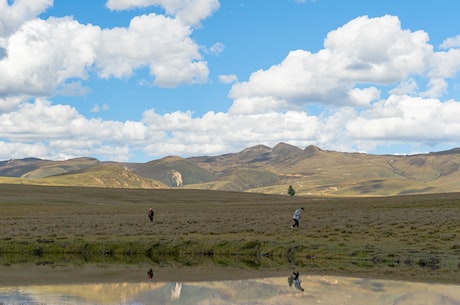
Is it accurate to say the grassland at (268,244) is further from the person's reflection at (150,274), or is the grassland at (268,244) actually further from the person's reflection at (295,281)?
the person's reflection at (150,274)

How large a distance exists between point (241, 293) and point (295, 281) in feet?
13.8

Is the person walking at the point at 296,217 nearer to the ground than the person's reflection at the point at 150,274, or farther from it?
farther from it

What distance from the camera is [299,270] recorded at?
33.4 meters

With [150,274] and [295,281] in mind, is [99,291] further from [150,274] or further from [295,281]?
[295,281]

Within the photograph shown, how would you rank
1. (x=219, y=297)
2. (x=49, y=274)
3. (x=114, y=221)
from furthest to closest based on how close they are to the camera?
(x=114, y=221), (x=49, y=274), (x=219, y=297)

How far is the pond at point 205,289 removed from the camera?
2383 cm

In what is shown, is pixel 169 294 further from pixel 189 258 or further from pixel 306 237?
pixel 306 237

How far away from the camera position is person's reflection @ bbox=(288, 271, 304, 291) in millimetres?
27480

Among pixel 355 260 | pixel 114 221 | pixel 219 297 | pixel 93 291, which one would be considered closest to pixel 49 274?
pixel 93 291

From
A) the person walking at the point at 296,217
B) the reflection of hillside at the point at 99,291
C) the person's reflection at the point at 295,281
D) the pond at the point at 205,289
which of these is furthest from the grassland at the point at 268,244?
the reflection of hillside at the point at 99,291

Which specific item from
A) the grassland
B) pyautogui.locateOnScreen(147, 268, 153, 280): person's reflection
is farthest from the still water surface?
the grassland

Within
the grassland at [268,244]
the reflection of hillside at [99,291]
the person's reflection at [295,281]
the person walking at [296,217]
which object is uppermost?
the person walking at [296,217]

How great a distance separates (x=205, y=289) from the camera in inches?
1064

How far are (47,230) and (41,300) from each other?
33.1 metres
